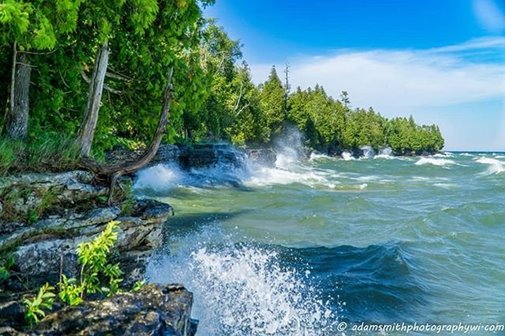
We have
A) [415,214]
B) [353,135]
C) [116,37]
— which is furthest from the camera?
[353,135]

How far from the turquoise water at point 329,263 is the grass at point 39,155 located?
2640 mm

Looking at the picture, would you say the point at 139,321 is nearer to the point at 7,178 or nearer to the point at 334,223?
the point at 7,178

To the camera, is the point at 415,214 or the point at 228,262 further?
the point at 415,214

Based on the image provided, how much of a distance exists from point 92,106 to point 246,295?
4.61 metres

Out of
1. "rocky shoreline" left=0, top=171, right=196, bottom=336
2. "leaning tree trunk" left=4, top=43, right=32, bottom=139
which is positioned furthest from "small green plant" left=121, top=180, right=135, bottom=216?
"leaning tree trunk" left=4, top=43, right=32, bottom=139

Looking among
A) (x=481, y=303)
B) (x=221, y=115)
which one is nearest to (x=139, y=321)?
(x=481, y=303)

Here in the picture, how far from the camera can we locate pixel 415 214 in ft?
73.1

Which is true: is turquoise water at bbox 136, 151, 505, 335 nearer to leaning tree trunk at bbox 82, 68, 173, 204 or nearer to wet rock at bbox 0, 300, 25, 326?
leaning tree trunk at bbox 82, 68, 173, 204

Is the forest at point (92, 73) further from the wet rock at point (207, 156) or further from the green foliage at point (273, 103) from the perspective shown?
the green foliage at point (273, 103)

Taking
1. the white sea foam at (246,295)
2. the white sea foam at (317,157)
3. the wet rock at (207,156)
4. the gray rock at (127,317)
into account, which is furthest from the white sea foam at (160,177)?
the white sea foam at (317,157)

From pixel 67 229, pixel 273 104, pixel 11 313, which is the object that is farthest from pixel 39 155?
pixel 273 104

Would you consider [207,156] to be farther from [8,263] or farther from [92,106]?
[8,263]

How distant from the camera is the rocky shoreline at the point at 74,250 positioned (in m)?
3.87

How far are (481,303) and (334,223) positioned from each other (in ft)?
30.6
